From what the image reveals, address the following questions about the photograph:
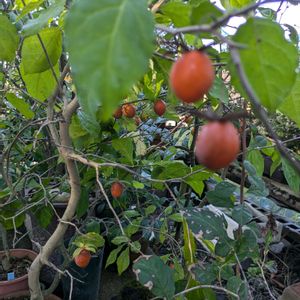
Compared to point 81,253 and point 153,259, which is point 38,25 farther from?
point 81,253

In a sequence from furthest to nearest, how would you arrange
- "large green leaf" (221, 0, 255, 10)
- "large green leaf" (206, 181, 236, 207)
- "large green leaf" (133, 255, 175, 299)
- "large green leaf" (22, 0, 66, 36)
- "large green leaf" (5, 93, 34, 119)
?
"large green leaf" (5, 93, 34, 119) → "large green leaf" (206, 181, 236, 207) → "large green leaf" (133, 255, 175, 299) → "large green leaf" (221, 0, 255, 10) → "large green leaf" (22, 0, 66, 36)

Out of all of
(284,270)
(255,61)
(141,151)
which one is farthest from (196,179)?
(284,270)

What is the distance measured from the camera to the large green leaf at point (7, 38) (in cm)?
67

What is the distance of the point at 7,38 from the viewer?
676 millimetres

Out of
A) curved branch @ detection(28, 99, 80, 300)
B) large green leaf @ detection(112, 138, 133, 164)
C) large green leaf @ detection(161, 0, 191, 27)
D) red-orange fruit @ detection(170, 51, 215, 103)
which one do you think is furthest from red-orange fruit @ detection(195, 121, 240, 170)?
large green leaf @ detection(112, 138, 133, 164)

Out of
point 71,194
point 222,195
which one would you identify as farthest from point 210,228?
point 71,194

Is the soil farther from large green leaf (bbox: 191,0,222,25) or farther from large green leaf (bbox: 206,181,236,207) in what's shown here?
large green leaf (bbox: 191,0,222,25)

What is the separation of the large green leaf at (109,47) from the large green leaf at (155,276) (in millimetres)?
587

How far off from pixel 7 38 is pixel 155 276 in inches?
21.0

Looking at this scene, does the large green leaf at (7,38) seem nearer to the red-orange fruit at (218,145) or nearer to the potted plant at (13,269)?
the red-orange fruit at (218,145)

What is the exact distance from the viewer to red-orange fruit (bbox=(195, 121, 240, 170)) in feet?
0.86

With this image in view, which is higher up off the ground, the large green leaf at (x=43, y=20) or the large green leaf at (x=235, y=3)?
the large green leaf at (x=43, y=20)

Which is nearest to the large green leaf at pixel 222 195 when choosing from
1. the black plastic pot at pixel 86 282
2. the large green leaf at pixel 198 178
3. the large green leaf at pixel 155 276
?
the large green leaf at pixel 198 178

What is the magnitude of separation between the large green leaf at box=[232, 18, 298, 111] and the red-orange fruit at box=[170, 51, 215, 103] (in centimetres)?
7
